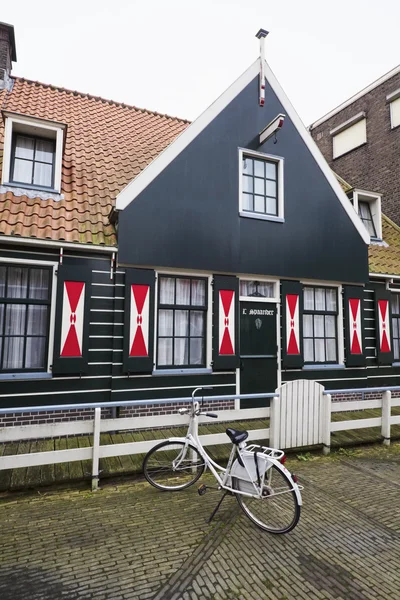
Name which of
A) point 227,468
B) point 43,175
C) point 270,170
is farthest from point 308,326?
point 43,175

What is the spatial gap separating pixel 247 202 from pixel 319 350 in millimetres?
3965

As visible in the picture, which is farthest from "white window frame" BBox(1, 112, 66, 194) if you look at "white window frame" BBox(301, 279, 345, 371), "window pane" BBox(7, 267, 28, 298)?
"white window frame" BBox(301, 279, 345, 371)

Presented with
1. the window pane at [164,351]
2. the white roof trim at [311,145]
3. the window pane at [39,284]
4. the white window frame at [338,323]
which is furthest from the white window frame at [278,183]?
the window pane at [39,284]

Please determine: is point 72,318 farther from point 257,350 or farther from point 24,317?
point 257,350

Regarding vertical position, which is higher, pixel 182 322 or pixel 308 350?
pixel 182 322

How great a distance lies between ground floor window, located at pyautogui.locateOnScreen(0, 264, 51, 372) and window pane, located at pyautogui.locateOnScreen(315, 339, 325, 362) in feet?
20.0

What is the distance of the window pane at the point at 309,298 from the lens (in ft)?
29.9

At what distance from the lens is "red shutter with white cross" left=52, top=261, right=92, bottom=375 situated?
6695 mm

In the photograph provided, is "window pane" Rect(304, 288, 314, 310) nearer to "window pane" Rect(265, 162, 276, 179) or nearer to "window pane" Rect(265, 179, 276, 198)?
"window pane" Rect(265, 179, 276, 198)

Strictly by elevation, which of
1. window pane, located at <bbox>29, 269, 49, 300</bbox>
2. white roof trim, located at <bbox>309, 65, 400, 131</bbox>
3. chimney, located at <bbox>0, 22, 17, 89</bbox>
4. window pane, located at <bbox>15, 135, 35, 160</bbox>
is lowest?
window pane, located at <bbox>29, 269, 49, 300</bbox>

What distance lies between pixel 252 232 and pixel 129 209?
279cm

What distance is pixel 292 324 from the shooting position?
8.66 meters

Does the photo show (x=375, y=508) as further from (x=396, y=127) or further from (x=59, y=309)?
(x=396, y=127)

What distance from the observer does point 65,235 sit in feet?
22.5
